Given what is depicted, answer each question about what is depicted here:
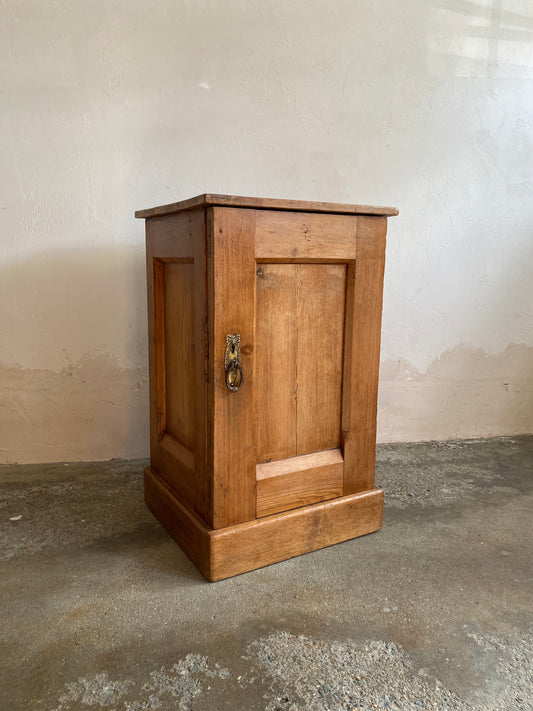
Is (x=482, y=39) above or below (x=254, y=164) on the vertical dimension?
above

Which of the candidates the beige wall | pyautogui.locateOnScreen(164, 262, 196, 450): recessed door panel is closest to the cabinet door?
pyautogui.locateOnScreen(164, 262, 196, 450): recessed door panel

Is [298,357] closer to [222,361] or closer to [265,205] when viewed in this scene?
[222,361]

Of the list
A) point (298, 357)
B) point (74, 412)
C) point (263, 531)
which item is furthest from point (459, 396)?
point (74, 412)

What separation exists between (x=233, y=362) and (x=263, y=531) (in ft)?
1.56

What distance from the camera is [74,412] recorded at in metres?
2.17

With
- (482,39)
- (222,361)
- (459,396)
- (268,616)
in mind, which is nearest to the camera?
(268,616)

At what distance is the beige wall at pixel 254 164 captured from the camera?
199 centimetres

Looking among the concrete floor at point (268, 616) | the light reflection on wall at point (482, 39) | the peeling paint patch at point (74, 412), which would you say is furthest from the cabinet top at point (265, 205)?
the light reflection on wall at point (482, 39)

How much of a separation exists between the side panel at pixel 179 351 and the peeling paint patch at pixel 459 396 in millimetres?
1136

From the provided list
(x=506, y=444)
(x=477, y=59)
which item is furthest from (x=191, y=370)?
(x=477, y=59)

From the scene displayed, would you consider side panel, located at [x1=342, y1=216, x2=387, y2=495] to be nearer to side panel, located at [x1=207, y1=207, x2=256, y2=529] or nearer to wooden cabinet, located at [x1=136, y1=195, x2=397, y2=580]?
wooden cabinet, located at [x1=136, y1=195, x2=397, y2=580]

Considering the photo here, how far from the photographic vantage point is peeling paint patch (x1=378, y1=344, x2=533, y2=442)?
2.49 metres

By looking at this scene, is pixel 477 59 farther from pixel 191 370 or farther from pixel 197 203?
pixel 191 370

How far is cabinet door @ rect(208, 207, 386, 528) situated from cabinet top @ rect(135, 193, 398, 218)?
0.06ft
